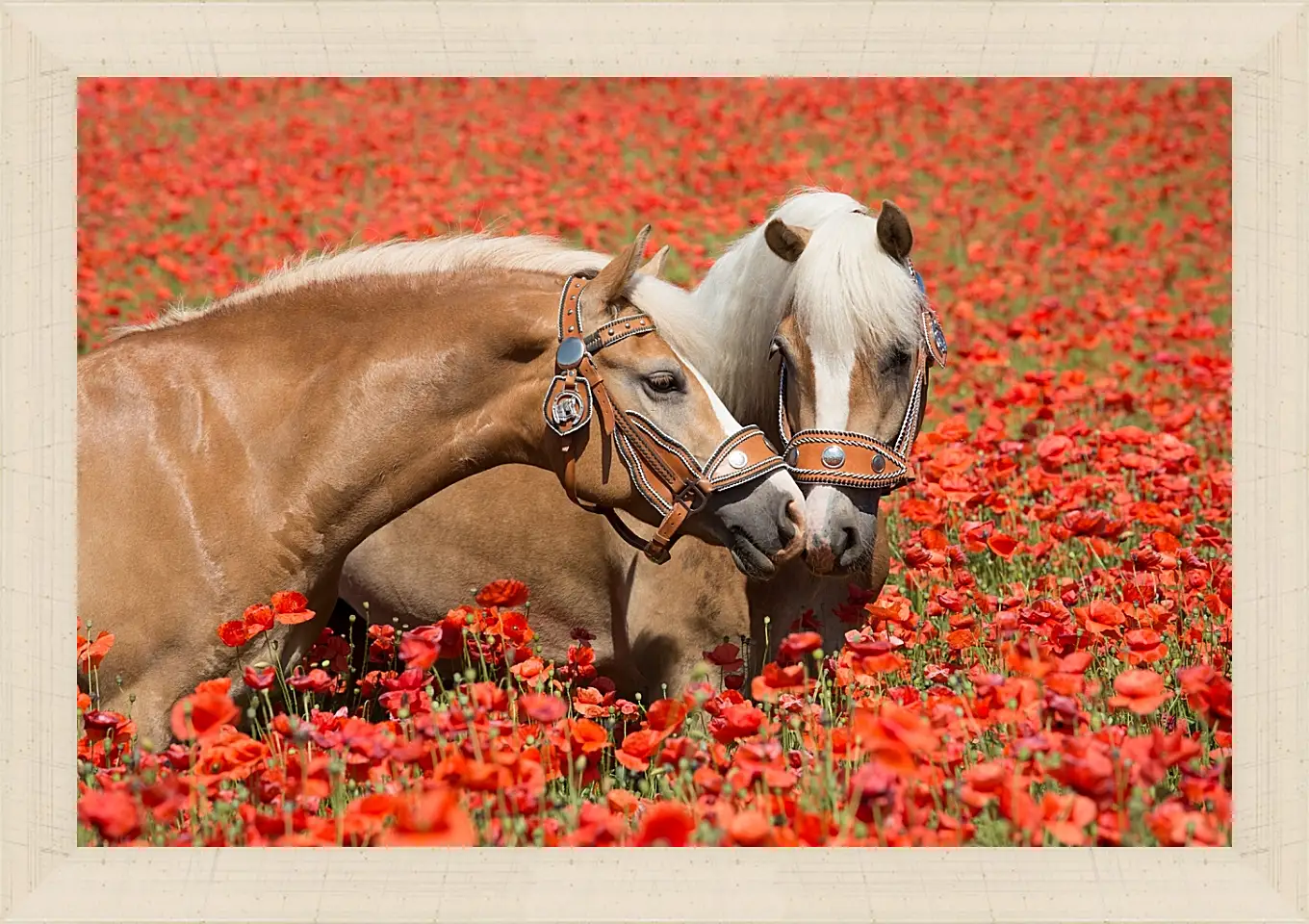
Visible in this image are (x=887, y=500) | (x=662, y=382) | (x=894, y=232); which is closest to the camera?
(x=662, y=382)

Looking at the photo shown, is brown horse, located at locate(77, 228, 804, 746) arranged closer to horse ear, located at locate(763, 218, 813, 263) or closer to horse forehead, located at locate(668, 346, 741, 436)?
horse forehead, located at locate(668, 346, 741, 436)

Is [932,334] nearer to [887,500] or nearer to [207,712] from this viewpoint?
[207,712]

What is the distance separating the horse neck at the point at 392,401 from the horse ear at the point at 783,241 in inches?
26.5

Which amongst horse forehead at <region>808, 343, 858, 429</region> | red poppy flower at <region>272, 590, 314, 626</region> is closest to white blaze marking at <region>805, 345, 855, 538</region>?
horse forehead at <region>808, 343, 858, 429</region>

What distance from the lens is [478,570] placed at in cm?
520

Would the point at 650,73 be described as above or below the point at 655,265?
above

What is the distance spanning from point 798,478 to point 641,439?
1.57 feet

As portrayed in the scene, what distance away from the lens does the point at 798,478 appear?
4.10 meters

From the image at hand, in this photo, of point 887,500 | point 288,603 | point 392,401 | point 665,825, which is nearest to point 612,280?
point 392,401

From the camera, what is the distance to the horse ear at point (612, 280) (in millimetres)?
4020

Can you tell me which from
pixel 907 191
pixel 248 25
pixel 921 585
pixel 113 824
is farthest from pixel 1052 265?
pixel 113 824

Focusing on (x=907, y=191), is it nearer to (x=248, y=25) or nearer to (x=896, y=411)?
(x=896, y=411)

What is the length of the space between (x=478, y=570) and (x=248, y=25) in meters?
2.30

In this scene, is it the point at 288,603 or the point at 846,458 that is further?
the point at 846,458
